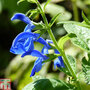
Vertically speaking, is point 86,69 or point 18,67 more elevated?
point 86,69

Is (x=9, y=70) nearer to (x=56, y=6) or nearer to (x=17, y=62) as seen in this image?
(x=17, y=62)

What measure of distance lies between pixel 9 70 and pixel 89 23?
2.18 m

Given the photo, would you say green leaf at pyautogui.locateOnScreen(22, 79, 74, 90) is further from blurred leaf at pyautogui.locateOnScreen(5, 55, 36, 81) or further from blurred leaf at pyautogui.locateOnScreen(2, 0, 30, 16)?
blurred leaf at pyautogui.locateOnScreen(2, 0, 30, 16)

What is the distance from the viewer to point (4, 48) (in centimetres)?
357

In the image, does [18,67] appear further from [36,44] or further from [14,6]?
[14,6]

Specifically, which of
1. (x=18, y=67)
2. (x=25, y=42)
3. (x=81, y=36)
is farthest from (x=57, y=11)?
(x=25, y=42)

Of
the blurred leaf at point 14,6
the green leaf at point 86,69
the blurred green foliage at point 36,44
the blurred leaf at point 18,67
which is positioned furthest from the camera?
the blurred leaf at point 14,6

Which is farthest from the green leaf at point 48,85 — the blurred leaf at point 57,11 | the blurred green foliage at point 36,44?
the blurred leaf at point 57,11

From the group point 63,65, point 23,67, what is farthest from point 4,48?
point 63,65

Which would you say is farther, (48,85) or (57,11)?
(57,11)

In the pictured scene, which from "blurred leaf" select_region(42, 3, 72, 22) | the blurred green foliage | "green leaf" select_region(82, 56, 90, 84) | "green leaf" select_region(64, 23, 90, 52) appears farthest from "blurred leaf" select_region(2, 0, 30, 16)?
"green leaf" select_region(82, 56, 90, 84)

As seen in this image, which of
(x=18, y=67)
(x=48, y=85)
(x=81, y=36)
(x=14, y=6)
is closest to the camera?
(x=48, y=85)

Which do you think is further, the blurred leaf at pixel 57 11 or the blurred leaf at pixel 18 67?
the blurred leaf at pixel 57 11

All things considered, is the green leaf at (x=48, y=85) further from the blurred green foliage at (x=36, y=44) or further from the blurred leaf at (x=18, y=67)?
the blurred leaf at (x=18, y=67)
